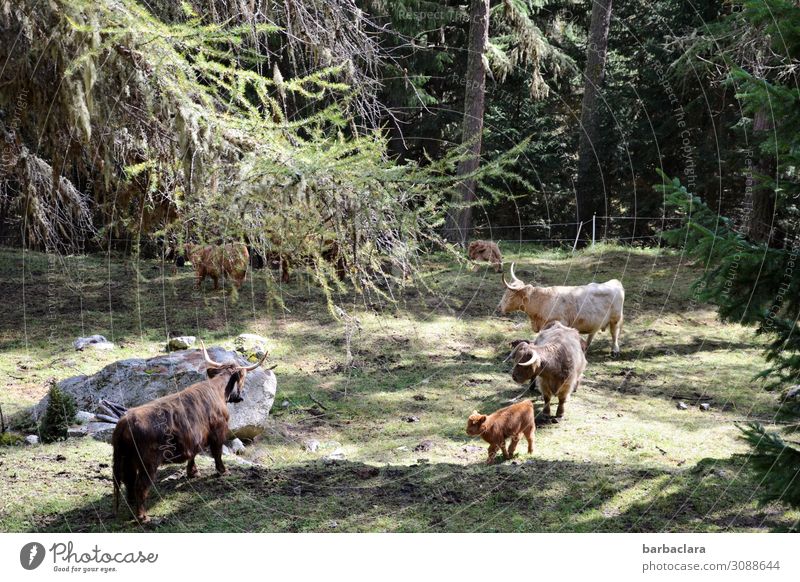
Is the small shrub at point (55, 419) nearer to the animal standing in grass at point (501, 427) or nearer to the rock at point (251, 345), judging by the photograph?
the rock at point (251, 345)

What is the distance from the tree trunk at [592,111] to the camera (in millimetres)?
13133

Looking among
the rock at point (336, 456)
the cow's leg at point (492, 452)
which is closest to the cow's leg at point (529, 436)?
the cow's leg at point (492, 452)

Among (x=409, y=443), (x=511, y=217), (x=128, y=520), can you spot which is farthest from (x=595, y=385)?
(x=511, y=217)

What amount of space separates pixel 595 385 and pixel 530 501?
4675 mm

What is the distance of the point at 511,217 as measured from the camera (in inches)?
888

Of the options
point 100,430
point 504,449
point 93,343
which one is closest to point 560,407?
point 504,449

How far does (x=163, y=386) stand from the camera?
8.79 metres

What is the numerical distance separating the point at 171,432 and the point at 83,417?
8.05ft

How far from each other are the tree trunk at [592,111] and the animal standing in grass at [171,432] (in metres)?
7.18

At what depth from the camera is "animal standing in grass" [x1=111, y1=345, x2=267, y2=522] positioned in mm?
6062

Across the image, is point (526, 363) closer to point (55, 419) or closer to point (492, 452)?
point (492, 452)

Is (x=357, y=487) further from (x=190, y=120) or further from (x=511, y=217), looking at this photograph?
(x=511, y=217)

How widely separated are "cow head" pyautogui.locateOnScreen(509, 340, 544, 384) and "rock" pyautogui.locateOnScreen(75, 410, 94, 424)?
4483 millimetres

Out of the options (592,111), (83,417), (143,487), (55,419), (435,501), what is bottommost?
(435,501)
